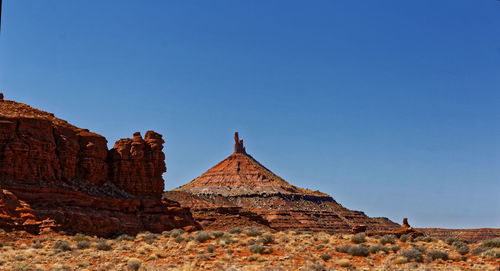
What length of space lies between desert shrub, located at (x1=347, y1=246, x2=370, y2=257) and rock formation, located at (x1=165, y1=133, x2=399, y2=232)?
1877 inches

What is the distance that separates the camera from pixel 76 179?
145 ft

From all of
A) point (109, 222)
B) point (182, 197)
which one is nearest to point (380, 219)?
point (182, 197)

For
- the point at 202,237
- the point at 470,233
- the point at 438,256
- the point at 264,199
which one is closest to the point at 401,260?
the point at 438,256

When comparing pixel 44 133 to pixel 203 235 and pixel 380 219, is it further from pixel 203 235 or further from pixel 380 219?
pixel 380 219

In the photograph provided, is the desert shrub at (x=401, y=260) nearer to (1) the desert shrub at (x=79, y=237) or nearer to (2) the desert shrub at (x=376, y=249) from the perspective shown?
(2) the desert shrub at (x=376, y=249)

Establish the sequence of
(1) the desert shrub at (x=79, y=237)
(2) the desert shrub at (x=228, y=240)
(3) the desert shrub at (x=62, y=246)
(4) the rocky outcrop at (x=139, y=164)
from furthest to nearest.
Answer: (4) the rocky outcrop at (x=139, y=164)
(1) the desert shrub at (x=79, y=237)
(3) the desert shrub at (x=62, y=246)
(2) the desert shrub at (x=228, y=240)

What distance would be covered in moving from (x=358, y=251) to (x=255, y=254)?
435 cm

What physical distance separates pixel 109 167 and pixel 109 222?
340 inches

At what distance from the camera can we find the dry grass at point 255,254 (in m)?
21.7

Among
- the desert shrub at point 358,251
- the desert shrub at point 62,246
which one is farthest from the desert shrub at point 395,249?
the desert shrub at point 62,246

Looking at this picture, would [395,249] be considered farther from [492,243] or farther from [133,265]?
[133,265]

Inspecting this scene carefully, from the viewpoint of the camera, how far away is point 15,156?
128ft

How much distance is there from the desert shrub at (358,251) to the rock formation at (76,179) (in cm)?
2152

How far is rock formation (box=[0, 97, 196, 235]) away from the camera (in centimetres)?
3781
